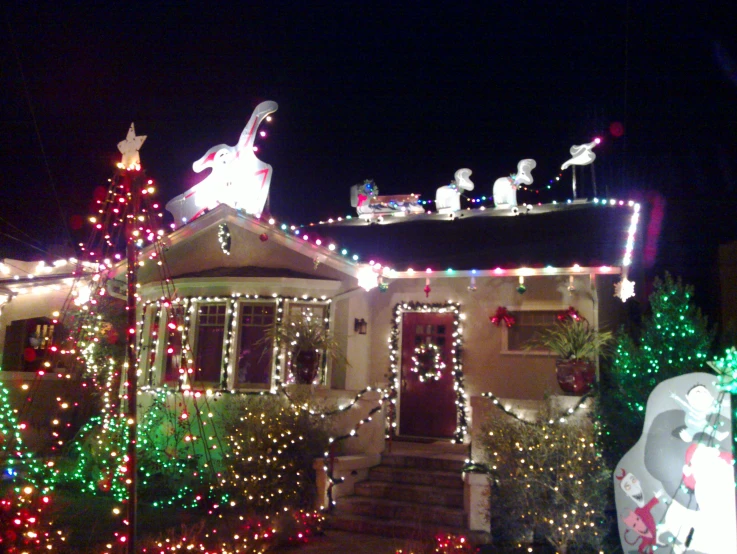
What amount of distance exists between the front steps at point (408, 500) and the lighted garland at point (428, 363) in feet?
5.42

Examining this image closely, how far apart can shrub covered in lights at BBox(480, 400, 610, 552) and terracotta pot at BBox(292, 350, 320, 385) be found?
3.55m

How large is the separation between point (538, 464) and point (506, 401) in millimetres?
1780

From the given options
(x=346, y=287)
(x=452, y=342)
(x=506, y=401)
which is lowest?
(x=506, y=401)

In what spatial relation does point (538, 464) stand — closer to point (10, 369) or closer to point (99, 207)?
point (99, 207)

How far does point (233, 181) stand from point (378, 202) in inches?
133

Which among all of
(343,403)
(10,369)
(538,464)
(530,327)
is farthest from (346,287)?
(10,369)

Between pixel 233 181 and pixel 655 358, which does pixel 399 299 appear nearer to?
pixel 233 181

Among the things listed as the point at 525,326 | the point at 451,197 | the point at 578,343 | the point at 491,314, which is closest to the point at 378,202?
the point at 451,197

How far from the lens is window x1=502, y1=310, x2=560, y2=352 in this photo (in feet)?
35.4

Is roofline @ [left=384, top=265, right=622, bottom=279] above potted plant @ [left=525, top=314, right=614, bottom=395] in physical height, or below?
above

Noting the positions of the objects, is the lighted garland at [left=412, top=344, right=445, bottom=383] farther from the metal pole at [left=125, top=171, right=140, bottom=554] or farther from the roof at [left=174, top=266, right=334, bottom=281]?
the metal pole at [left=125, top=171, right=140, bottom=554]

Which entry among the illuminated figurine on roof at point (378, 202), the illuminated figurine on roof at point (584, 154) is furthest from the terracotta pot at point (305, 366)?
the illuminated figurine on roof at point (584, 154)

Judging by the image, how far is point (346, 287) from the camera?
11305mm

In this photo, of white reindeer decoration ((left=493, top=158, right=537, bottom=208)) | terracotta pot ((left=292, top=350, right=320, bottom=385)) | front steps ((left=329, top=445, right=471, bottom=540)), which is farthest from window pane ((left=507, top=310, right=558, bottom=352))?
terracotta pot ((left=292, top=350, right=320, bottom=385))
